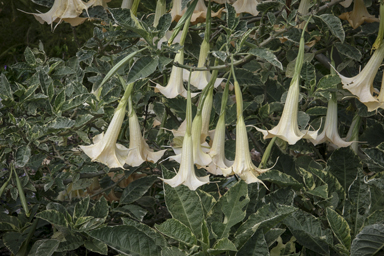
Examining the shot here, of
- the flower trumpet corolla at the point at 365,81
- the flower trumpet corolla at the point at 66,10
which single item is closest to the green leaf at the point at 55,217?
the flower trumpet corolla at the point at 66,10

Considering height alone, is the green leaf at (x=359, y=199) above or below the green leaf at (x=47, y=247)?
above

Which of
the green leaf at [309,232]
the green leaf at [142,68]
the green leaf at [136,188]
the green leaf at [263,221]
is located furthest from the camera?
the green leaf at [136,188]

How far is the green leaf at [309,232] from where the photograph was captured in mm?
1114

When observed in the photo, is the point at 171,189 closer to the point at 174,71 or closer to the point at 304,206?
the point at 174,71

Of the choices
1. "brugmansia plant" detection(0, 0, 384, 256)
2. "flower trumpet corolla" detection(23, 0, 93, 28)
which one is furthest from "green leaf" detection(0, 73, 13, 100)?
"flower trumpet corolla" detection(23, 0, 93, 28)

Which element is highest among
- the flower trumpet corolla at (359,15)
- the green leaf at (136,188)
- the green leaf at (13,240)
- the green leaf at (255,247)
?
the flower trumpet corolla at (359,15)

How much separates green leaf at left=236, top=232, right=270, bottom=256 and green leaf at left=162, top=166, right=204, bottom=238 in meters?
0.14

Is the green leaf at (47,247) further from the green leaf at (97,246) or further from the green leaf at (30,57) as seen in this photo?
the green leaf at (30,57)

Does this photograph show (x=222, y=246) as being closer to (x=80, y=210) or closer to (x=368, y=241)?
(x=368, y=241)

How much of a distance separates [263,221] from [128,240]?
39cm

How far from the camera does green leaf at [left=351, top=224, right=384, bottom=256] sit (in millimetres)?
980

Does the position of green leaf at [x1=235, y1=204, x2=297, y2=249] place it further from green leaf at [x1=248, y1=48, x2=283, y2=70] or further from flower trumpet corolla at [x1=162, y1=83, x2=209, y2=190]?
green leaf at [x1=248, y1=48, x2=283, y2=70]

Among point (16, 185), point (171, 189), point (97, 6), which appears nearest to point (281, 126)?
point (171, 189)

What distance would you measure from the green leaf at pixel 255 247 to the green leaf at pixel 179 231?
0.13 m
